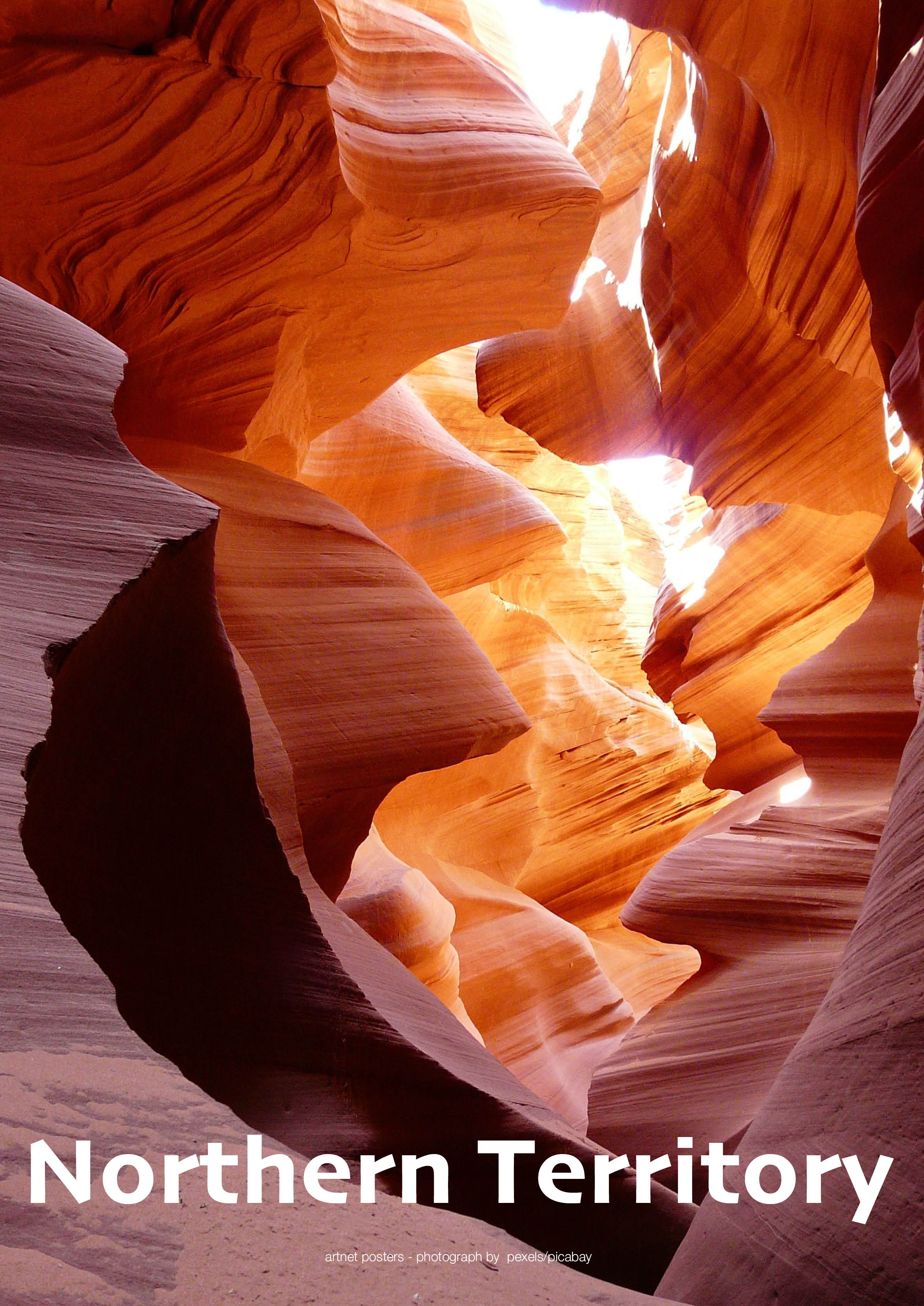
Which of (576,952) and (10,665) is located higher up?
(10,665)

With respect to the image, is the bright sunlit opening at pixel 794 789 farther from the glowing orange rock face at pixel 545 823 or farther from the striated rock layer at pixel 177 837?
the striated rock layer at pixel 177 837

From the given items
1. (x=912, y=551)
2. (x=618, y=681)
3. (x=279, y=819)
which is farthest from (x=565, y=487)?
(x=279, y=819)

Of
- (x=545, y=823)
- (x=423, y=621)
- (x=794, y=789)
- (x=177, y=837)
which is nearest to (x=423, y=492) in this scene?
(x=423, y=621)

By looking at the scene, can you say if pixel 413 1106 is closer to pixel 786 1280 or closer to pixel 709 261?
pixel 786 1280

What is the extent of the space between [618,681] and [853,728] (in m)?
9.16

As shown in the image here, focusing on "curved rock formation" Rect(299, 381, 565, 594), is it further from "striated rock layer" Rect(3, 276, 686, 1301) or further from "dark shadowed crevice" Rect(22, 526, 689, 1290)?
"dark shadowed crevice" Rect(22, 526, 689, 1290)

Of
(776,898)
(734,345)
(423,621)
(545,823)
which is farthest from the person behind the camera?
(545,823)

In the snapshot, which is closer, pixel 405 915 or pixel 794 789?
pixel 405 915

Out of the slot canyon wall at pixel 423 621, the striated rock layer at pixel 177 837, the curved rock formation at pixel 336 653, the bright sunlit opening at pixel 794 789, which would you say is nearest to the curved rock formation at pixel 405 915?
the slot canyon wall at pixel 423 621

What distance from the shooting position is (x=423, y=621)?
5.34m

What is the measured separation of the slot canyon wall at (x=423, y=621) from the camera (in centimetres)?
202

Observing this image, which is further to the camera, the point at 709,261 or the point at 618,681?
the point at 618,681

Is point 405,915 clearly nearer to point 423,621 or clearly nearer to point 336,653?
point 423,621

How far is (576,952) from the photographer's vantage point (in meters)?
9.91
